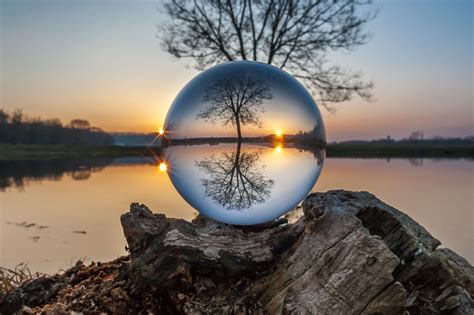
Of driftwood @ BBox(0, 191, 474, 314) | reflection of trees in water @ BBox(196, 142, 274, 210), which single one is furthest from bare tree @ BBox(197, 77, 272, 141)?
driftwood @ BBox(0, 191, 474, 314)

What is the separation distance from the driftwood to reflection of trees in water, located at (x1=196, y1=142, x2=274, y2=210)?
398 mm

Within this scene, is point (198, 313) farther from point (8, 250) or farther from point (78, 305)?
point (8, 250)

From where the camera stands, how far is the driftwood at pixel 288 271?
2705mm

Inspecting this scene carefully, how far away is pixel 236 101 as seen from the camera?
318 cm

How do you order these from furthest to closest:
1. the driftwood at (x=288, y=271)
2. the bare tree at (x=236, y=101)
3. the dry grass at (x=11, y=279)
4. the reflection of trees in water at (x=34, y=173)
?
1. the reflection of trees in water at (x=34, y=173)
2. the dry grass at (x=11, y=279)
3. the bare tree at (x=236, y=101)
4. the driftwood at (x=288, y=271)

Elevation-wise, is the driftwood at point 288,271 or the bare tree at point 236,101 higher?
the bare tree at point 236,101

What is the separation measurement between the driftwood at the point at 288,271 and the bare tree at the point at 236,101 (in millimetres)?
1004

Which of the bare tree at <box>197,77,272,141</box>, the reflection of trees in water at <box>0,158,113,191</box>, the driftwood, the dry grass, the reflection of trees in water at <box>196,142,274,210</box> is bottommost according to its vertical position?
the reflection of trees in water at <box>0,158,113,191</box>

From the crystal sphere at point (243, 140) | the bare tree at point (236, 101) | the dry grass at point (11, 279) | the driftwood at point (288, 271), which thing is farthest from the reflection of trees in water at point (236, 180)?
the dry grass at point (11, 279)

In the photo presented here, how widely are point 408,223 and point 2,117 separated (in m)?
78.3

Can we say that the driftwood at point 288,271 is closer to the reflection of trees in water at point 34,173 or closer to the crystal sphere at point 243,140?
the crystal sphere at point 243,140

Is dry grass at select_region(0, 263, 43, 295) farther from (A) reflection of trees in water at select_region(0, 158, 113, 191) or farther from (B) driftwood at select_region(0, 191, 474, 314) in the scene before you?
(A) reflection of trees in water at select_region(0, 158, 113, 191)

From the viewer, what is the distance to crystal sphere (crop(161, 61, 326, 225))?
3123 millimetres

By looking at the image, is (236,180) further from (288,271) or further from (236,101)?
(288,271)
